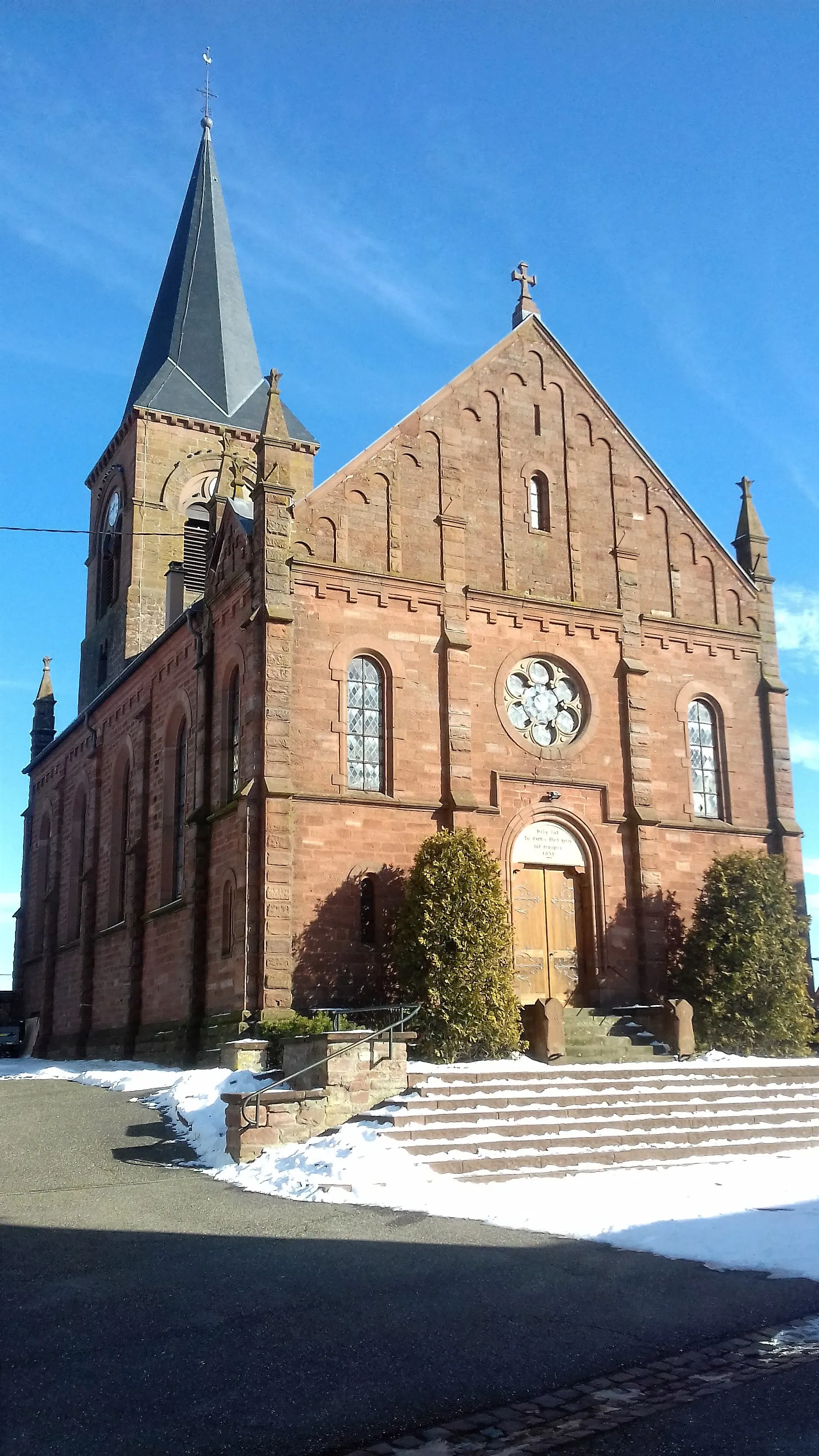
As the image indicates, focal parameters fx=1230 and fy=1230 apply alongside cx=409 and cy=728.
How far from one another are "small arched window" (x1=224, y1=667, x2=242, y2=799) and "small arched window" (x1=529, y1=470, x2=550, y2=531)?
6975mm

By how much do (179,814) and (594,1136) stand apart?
13807 mm

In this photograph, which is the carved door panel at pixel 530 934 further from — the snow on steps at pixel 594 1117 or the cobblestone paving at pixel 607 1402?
the cobblestone paving at pixel 607 1402

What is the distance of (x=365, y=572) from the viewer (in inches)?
897

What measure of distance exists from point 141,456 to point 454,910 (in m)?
24.1

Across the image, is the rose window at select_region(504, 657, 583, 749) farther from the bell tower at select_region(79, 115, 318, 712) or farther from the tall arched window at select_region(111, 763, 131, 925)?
the bell tower at select_region(79, 115, 318, 712)

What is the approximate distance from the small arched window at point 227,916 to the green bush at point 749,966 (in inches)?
323

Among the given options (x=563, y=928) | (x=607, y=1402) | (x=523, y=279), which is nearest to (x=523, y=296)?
(x=523, y=279)

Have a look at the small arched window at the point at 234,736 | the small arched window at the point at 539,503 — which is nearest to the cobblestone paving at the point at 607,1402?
the small arched window at the point at 234,736

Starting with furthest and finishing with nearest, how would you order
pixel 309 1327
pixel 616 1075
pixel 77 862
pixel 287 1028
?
pixel 77 862 → pixel 287 1028 → pixel 616 1075 → pixel 309 1327

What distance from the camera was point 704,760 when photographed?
25.6 meters

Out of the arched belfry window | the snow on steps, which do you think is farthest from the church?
the arched belfry window

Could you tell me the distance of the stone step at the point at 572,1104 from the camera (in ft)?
49.6

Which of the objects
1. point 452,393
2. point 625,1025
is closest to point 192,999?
point 625,1025

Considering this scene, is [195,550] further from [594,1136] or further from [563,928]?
[594,1136]
